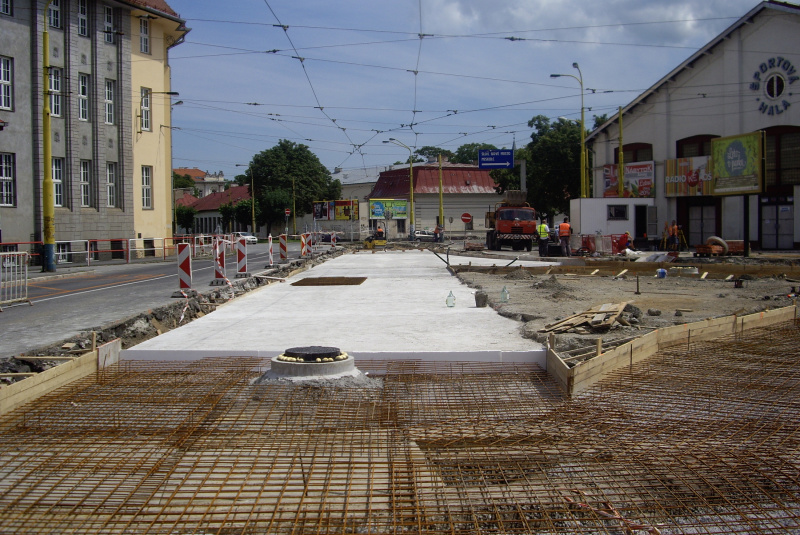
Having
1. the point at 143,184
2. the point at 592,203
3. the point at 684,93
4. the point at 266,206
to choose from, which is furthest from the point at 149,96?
the point at 266,206

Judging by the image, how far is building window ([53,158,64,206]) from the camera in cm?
3391

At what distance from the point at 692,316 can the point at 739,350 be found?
9.21 feet

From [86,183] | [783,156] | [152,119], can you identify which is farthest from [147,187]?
[783,156]

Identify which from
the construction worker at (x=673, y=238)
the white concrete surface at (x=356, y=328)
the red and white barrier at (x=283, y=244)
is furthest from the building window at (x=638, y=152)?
the white concrete surface at (x=356, y=328)

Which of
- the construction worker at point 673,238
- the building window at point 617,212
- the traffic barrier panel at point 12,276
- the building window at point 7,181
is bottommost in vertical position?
the traffic barrier panel at point 12,276

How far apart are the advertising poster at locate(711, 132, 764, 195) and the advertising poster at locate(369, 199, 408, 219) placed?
39.9 meters

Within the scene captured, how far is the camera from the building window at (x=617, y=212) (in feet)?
111

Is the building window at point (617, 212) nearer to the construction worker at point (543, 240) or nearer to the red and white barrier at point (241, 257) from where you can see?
the construction worker at point (543, 240)

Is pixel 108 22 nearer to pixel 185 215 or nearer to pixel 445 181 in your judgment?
pixel 445 181

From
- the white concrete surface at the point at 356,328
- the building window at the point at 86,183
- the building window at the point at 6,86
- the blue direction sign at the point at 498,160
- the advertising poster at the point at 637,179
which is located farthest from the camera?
the blue direction sign at the point at 498,160

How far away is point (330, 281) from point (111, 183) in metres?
22.4

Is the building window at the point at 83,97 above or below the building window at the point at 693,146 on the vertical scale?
above

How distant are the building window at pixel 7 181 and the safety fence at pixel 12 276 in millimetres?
17278

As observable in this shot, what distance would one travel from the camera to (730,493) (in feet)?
14.0
